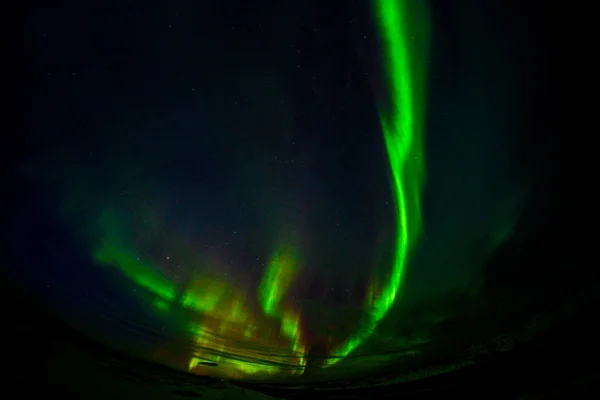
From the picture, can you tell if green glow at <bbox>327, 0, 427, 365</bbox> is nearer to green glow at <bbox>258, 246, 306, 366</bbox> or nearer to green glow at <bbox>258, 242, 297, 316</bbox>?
green glow at <bbox>258, 246, 306, 366</bbox>

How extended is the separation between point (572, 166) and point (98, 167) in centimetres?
112

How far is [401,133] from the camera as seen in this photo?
0.90 metres

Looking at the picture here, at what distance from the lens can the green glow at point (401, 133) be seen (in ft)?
2.65

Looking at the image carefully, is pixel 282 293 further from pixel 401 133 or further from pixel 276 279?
pixel 401 133

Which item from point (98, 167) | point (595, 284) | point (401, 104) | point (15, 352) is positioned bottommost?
point (15, 352)

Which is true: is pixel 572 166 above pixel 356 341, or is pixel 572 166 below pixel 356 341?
above

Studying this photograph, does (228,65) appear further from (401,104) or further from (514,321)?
(514,321)

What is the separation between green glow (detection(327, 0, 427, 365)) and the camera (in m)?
0.81

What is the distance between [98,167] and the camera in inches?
35.4

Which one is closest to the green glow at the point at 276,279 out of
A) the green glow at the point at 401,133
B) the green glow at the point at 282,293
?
the green glow at the point at 282,293

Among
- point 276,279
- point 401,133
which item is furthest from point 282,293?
point 401,133

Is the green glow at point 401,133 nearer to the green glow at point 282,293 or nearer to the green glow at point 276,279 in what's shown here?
the green glow at point 282,293

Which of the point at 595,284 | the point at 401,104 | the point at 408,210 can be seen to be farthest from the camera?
the point at 408,210

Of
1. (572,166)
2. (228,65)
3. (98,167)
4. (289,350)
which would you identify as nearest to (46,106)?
(98,167)
